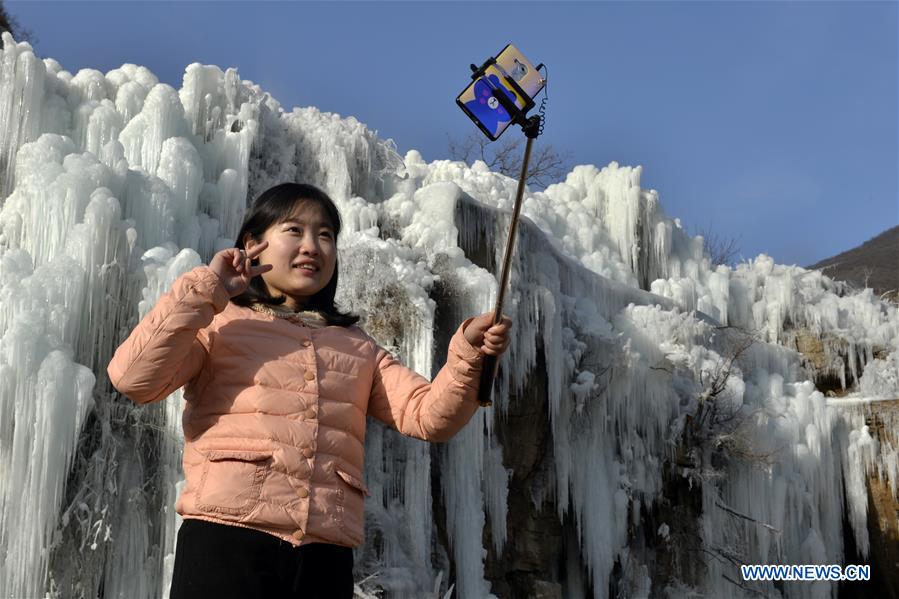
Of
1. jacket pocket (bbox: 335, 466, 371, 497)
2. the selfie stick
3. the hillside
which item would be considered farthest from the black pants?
the hillside

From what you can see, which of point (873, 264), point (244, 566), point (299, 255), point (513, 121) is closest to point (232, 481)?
point (244, 566)

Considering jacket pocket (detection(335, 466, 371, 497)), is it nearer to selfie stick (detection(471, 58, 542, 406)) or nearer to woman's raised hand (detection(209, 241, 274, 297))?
selfie stick (detection(471, 58, 542, 406))

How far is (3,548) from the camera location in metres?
5.76

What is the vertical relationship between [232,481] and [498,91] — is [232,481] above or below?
below

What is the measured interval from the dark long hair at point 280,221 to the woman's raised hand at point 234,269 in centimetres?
18

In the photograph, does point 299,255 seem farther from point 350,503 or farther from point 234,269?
point 350,503

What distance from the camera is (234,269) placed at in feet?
7.39

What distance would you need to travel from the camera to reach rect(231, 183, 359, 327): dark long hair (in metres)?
2.48

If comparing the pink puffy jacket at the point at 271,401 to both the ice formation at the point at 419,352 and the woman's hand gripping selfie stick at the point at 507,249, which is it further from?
the ice formation at the point at 419,352

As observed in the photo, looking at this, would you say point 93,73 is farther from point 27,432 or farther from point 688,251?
point 688,251

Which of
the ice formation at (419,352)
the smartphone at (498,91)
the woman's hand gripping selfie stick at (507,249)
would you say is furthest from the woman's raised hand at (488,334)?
the ice formation at (419,352)

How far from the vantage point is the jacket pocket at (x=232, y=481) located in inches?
83.4

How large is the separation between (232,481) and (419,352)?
19.1ft

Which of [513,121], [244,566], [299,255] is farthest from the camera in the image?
[299,255]
